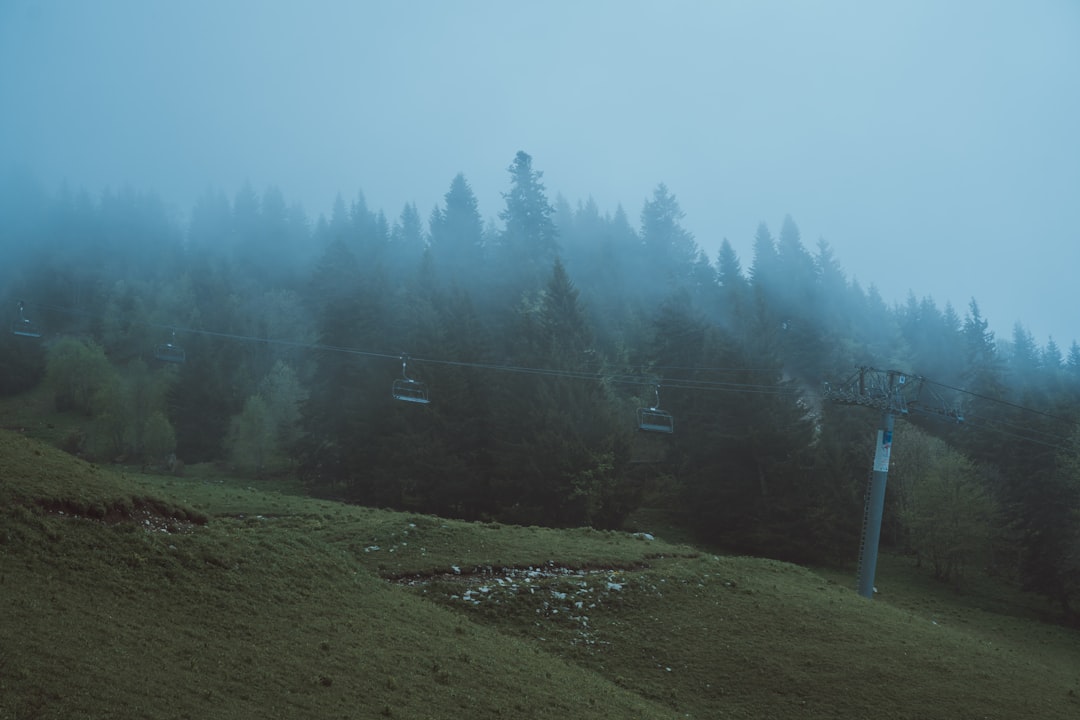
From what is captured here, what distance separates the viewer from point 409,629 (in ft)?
64.2

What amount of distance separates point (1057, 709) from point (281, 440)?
58.4 m

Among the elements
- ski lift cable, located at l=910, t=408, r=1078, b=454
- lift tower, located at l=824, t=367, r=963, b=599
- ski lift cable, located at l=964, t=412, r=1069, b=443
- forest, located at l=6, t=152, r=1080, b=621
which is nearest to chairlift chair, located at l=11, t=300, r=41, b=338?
forest, located at l=6, t=152, r=1080, b=621

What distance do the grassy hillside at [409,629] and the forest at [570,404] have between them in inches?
407

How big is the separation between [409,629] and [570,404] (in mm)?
35786

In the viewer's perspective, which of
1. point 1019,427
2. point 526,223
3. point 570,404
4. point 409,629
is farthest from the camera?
point 526,223

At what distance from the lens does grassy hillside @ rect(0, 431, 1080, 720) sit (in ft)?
44.1

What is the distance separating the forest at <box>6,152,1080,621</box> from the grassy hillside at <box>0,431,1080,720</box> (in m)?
10.3

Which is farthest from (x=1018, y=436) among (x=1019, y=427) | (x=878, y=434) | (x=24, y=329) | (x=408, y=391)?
(x=24, y=329)

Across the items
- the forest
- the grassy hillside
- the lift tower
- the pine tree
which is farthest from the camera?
the pine tree

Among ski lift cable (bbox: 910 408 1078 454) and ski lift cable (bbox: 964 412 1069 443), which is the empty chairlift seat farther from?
ski lift cable (bbox: 964 412 1069 443)

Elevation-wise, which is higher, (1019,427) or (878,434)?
(1019,427)

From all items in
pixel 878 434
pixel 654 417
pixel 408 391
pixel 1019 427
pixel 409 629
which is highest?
pixel 1019 427

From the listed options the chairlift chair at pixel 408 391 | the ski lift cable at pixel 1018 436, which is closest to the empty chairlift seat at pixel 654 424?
the chairlift chair at pixel 408 391

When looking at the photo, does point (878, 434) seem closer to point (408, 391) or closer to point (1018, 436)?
point (408, 391)
